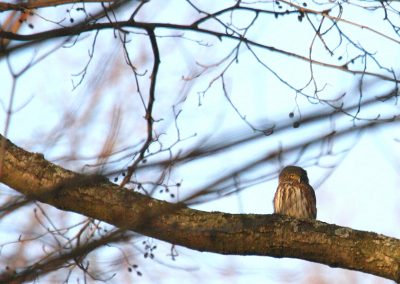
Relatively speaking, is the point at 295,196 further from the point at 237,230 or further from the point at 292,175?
the point at 237,230

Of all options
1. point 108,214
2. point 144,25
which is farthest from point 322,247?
point 144,25

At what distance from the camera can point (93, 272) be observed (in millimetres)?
3258

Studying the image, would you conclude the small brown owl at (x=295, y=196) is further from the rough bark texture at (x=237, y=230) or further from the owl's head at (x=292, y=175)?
the rough bark texture at (x=237, y=230)

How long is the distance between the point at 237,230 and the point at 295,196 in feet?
7.87

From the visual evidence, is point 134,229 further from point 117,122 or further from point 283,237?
point 283,237

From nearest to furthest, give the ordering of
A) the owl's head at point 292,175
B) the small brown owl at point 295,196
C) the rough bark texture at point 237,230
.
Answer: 1. the rough bark texture at point 237,230
2. the small brown owl at point 295,196
3. the owl's head at point 292,175

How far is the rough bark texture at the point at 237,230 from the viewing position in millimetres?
3633

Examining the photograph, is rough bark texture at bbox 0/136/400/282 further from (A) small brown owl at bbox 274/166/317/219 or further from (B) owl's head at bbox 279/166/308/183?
(B) owl's head at bbox 279/166/308/183

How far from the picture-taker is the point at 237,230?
364 centimetres

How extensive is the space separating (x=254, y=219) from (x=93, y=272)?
0.91 m

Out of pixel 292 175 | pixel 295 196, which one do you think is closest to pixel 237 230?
pixel 295 196

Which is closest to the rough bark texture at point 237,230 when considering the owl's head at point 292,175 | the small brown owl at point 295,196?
the small brown owl at point 295,196

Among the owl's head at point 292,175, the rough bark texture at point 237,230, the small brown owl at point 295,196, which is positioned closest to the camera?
the rough bark texture at point 237,230

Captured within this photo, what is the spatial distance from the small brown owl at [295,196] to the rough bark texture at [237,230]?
2.13 meters
